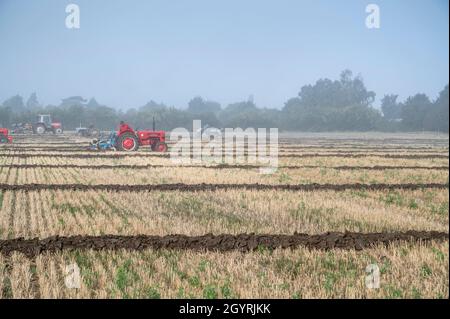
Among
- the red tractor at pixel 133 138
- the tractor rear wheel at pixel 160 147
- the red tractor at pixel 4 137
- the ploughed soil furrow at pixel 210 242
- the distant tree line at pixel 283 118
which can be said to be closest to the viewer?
the ploughed soil furrow at pixel 210 242

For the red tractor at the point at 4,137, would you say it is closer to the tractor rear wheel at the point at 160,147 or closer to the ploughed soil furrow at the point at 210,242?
the tractor rear wheel at the point at 160,147

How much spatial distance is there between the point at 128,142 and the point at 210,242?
68.2ft

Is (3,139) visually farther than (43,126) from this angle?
No

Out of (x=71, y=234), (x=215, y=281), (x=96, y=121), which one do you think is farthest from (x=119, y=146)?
(x=96, y=121)

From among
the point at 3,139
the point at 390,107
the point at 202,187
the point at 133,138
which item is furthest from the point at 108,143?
the point at 390,107

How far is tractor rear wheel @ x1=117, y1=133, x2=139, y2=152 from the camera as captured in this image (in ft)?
92.1

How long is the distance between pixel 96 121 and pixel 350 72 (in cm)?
7914

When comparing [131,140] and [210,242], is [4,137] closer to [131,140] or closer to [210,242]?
[131,140]

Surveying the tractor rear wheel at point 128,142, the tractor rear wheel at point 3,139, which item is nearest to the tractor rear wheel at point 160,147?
the tractor rear wheel at point 128,142

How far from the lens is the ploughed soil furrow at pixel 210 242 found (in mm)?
7926

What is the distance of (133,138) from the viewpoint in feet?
92.1

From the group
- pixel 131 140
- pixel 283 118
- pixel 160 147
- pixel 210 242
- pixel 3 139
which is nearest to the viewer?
pixel 210 242

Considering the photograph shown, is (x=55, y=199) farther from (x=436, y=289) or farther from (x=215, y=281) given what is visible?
(x=436, y=289)

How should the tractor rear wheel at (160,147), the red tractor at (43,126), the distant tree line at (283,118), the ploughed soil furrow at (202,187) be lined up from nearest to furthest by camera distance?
the ploughed soil furrow at (202,187) < the tractor rear wheel at (160,147) < the red tractor at (43,126) < the distant tree line at (283,118)
